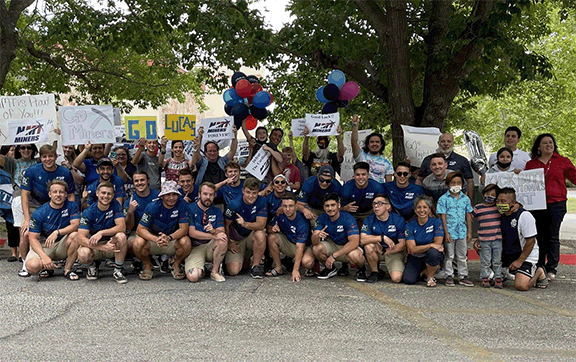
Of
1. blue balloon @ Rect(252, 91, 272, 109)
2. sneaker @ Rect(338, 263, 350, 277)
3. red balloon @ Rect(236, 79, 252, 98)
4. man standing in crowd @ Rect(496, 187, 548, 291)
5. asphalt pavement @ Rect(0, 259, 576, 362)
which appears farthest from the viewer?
red balloon @ Rect(236, 79, 252, 98)

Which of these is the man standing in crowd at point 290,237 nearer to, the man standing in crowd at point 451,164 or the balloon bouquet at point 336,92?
the man standing in crowd at point 451,164

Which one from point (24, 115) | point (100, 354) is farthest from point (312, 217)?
point (24, 115)

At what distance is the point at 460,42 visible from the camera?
1046 centimetres

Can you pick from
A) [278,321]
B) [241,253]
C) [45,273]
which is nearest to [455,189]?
[241,253]

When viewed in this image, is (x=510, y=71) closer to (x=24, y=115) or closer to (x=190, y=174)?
(x=190, y=174)

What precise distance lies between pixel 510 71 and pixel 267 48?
588 cm

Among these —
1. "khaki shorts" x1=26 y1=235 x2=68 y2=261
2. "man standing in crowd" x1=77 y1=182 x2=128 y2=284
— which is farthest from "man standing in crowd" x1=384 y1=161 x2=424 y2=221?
"khaki shorts" x1=26 y1=235 x2=68 y2=261

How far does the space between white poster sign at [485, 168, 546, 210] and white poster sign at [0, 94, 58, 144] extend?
6400mm

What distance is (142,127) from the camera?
9.55m

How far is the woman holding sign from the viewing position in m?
7.86

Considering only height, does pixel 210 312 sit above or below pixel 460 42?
below

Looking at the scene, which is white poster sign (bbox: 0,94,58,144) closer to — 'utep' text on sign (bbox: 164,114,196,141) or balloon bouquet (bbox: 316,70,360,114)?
'utep' text on sign (bbox: 164,114,196,141)

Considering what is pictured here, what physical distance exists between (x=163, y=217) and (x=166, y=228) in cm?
15

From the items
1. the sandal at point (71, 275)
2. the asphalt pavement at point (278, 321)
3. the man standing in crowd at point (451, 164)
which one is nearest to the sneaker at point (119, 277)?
the asphalt pavement at point (278, 321)
